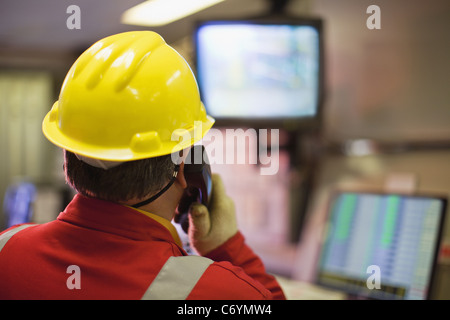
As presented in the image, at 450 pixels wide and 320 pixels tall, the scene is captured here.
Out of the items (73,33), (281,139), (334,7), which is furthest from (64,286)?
(73,33)

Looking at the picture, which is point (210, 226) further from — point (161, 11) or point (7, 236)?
point (161, 11)

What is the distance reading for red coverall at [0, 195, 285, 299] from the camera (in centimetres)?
84

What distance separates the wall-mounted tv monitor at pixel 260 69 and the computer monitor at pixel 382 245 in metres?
0.54

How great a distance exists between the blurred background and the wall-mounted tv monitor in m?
0.03

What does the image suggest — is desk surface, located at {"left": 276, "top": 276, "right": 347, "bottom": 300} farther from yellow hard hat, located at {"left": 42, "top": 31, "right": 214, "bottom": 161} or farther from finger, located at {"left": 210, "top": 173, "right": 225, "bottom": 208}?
yellow hard hat, located at {"left": 42, "top": 31, "right": 214, "bottom": 161}

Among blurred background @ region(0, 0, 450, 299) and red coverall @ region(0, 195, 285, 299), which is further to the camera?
blurred background @ region(0, 0, 450, 299)

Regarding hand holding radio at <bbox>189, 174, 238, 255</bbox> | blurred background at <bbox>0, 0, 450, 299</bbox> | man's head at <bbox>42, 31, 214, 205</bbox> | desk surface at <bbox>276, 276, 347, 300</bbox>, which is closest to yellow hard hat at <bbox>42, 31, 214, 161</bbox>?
man's head at <bbox>42, 31, 214, 205</bbox>

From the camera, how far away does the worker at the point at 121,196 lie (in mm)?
846

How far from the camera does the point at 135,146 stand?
0.93 m

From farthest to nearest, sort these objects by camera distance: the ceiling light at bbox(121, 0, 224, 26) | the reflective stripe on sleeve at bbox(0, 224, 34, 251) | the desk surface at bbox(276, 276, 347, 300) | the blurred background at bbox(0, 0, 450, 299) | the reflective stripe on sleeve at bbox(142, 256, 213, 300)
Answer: the ceiling light at bbox(121, 0, 224, 26), the blurred background at bbox(0, 0, 450, 299), the desk surface at bbox(276, 276, 347, 300), the reflective stripe on sleeve at bbox(0, 224, 34, 251), the reflective stripe on sleeve at bbox(142, 256, 213, 300)

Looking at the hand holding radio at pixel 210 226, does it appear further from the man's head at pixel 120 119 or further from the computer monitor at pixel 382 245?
the computer monitor at pixel 382 245

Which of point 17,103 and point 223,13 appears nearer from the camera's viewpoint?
point 223,13
